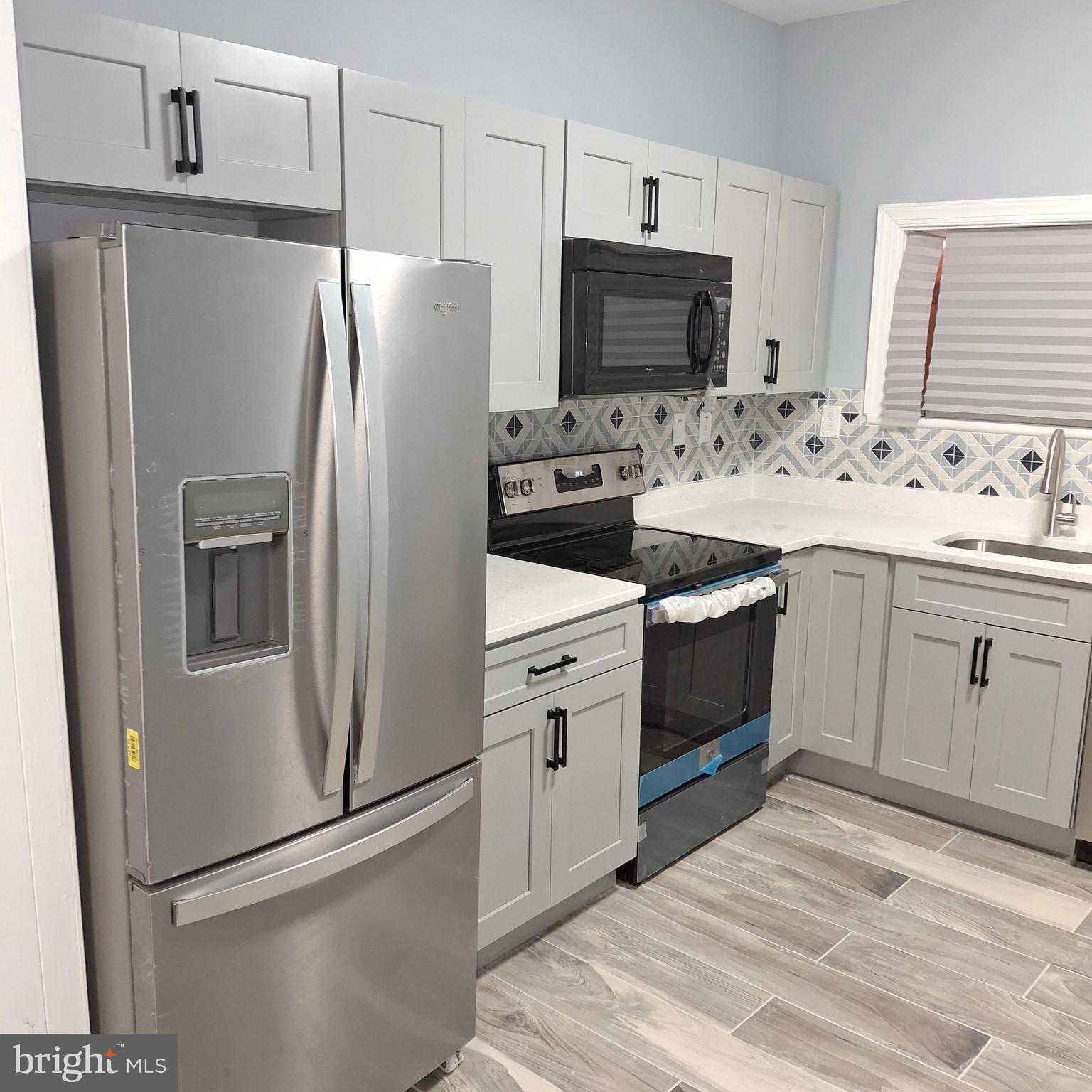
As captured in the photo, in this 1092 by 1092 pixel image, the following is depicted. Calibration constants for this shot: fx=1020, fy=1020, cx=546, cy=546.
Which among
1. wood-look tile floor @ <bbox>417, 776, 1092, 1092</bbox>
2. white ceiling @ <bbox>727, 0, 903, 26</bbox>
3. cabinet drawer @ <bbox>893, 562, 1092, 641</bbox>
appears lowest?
wood-look tile floor @ <bbox>417, 776, 1092, 1092</bbox>

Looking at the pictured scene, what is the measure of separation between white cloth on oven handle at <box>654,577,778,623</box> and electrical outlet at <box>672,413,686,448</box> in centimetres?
89

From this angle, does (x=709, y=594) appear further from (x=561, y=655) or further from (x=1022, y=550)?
(x=1022, y=550)

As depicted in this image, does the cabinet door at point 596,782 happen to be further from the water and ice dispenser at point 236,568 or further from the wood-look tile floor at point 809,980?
the water and ice dispenser at point 236,568

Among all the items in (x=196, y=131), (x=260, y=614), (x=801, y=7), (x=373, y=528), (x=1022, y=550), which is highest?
(x=801, y=7)

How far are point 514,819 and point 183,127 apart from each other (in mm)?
1689

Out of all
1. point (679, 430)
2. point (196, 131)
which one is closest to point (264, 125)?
point (196, 131)

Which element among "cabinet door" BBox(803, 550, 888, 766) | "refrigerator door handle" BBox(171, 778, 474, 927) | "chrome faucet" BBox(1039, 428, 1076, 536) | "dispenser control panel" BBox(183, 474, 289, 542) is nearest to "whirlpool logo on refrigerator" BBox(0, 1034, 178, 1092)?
"refrigerator door handle" BBox(171, 778, 474, 927)

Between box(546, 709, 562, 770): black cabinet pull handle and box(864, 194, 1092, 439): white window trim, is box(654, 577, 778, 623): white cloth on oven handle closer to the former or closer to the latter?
box(546, 709, 562, 770): black cabinet pull handle

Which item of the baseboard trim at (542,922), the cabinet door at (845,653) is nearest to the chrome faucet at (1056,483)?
the cabinet door at (845,653)

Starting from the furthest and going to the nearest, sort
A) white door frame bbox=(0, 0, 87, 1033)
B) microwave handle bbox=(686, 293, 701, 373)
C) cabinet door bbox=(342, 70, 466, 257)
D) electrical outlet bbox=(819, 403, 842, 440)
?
electrical outlet bbox=(819, 403, 842, 440)
microwave handle bbox=(686, 293, 701, 373)
cabinet door bbox=(342, 70, 466, 257)
white door frame bbox=(0, 0, 87, 1033)

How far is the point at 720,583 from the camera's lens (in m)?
3.12

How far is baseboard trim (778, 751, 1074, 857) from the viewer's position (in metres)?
3.35

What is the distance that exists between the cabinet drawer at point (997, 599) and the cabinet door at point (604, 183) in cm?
150

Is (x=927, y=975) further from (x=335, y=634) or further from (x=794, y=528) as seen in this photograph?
(x=335, y=634)
